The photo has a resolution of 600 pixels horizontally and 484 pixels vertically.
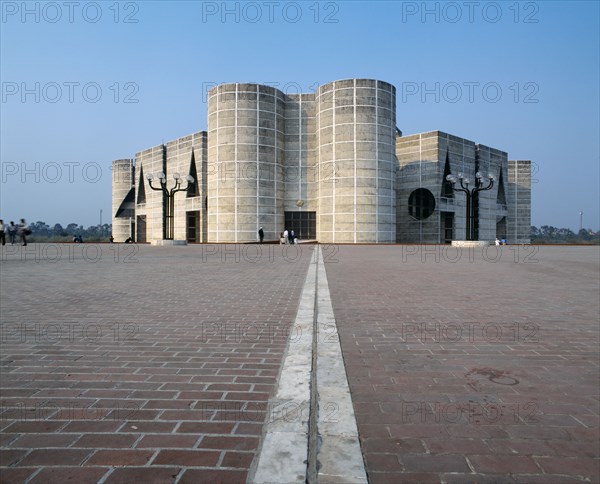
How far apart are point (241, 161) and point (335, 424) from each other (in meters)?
41.3

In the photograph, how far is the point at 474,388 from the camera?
338cm

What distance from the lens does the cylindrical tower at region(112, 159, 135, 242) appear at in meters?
67.3

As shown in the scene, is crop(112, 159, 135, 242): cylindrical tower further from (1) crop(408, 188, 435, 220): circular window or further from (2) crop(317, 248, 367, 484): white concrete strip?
(2) crop(317, 248, 367, 484): white concrete strip

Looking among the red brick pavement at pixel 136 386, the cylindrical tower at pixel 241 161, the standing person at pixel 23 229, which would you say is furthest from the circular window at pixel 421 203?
the red brick pavement at pixel 136 386

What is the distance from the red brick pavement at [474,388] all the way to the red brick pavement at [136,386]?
0.83 meters

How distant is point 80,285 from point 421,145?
46.1m

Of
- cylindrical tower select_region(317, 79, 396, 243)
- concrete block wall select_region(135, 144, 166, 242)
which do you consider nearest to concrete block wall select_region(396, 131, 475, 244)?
cylindrical tower select_region(317, 79, 396, 243)

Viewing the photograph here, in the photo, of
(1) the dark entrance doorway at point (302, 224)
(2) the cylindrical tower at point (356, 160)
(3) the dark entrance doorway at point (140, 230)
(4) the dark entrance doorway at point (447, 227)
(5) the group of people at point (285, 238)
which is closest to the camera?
(5) the group of people at point (285, 238)

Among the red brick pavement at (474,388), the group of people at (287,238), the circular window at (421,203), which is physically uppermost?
the circular window at (421,203)

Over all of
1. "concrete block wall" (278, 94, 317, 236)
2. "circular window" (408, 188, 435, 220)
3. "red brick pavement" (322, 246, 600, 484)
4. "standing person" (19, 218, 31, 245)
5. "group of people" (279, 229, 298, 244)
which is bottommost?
"red brick pavement" (322, 246, 600, 484)

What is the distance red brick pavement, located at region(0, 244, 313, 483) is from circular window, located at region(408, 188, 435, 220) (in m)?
44.0

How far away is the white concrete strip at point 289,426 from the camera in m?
2.16

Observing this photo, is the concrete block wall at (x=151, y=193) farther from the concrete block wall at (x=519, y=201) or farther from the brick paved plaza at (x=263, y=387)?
the brick paved plaza at (x=263, y=387)

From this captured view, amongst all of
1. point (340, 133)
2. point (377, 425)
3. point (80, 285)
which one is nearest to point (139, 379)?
point (377, 425)
